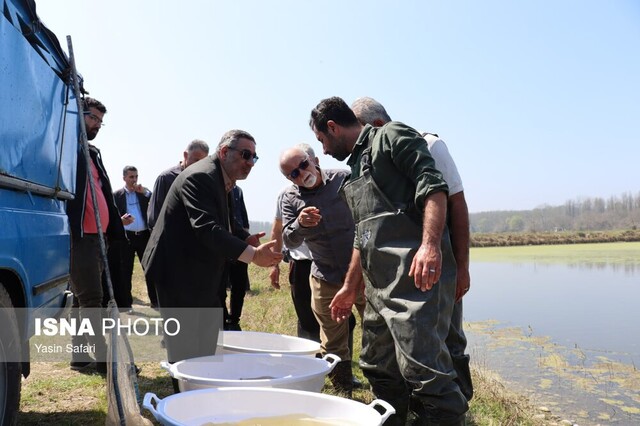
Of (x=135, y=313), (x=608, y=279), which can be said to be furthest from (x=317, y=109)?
(x=608, y=279)

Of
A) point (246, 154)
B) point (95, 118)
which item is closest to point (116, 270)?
point (95, 118)

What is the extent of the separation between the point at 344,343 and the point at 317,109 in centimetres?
192

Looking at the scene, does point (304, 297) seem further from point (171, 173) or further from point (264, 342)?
point (171, 173)

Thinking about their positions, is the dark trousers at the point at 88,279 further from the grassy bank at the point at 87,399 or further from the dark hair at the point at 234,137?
the dark hair at the point at 234,137

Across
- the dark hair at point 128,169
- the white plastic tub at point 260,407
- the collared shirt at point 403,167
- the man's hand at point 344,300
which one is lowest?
the white plastic tub at point 260,407

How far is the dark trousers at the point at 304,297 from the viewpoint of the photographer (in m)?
4.59

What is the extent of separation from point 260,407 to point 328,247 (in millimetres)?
1880

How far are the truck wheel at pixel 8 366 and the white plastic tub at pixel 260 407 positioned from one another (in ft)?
2.08

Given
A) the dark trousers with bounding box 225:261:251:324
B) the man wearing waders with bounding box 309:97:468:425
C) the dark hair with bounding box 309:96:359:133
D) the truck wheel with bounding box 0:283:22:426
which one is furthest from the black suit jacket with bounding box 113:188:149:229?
the man wearing waders with bounding box 309:97:468:425

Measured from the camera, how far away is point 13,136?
2.53 meters

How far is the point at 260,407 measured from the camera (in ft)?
8.09

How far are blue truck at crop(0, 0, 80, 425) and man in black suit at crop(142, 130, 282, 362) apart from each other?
595 mm

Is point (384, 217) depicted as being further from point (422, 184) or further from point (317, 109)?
point (317, 109)

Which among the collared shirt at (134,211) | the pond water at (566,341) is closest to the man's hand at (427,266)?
the pond water at (566,341)
